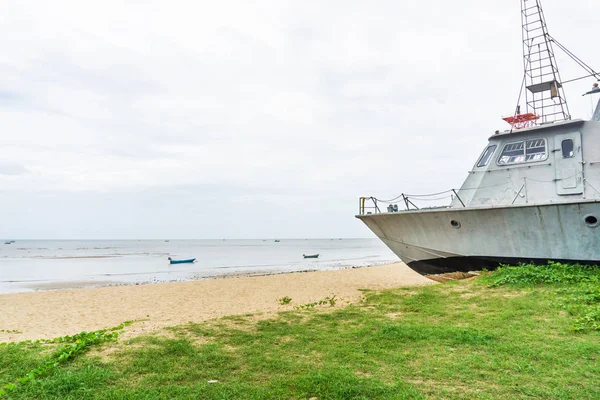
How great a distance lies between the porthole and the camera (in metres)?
10.6

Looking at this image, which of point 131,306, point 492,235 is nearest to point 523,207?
point 492,235

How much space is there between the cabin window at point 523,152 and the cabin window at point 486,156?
37 centimetres

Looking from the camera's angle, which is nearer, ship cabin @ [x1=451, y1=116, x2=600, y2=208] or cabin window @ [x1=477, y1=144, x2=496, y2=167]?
ship cabin @ [x1=451, y1=116, x2=600, y2=208]

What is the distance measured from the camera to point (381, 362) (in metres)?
5.31

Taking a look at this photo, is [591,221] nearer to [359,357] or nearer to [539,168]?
[539,168]

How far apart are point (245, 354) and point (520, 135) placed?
11.5m

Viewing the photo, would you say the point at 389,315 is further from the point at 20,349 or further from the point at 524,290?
the point at 20,349

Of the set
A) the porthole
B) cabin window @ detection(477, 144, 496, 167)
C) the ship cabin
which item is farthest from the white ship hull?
cabin window @ detection(477, 144, 496, 167)

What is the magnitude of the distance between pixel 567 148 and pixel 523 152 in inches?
46.6

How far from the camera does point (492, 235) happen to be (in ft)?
39.4

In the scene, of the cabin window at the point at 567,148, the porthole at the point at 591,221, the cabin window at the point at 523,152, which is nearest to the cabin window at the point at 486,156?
the cabin window at the point at 523,152

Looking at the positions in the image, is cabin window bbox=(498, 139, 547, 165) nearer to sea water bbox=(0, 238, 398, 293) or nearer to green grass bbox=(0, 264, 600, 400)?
green grass bbox=(0, 264, 600, 400)

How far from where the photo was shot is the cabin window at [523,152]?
40.4 feet

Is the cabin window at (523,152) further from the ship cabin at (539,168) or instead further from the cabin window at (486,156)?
the cabin window at (486,156)
